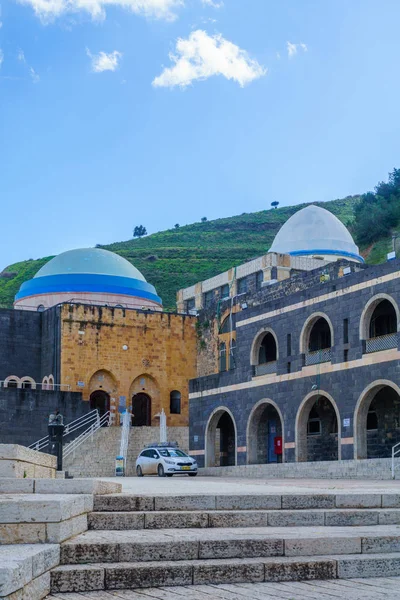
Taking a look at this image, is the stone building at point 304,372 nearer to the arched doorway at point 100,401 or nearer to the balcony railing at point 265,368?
the balcony railing at point 265,368

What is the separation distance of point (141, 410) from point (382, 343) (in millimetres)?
15253

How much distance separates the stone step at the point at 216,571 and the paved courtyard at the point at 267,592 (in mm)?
75

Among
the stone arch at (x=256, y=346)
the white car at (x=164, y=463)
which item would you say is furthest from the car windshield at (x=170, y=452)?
the stone arch at (x=256, y=346)

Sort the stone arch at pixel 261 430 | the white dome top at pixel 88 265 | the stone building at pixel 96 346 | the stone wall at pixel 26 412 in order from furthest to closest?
the white dome top at pixel 88 265, the stone building at pixel 96 346, the stone wall at pixel 26 412, the stone arch at pixel 261 430

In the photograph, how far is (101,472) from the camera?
1077 inches

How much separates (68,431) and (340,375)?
37.6ft

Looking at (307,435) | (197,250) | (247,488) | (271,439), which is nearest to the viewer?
(247,488)

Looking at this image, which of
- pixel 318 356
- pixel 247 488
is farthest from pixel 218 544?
pixel 318 356

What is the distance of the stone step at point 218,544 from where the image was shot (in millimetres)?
5520

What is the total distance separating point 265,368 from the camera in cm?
2719

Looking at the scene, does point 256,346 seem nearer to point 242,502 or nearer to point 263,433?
point 263,433

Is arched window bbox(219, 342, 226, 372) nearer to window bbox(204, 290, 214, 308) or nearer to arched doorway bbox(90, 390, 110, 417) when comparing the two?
arched doorway bbox(90, 390, 110, 417)

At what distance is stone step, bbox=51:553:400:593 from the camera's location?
17.1 ft

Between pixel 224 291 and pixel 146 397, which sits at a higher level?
pixel 224 291
